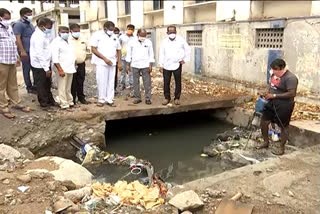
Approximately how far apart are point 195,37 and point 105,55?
5.25m

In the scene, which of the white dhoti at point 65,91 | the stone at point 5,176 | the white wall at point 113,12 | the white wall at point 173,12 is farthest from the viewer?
the white wall at point 113,12

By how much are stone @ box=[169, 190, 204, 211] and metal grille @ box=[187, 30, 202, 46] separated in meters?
7.95

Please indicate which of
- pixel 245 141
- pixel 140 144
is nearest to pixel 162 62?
pixel 140 144

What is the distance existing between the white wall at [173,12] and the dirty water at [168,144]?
14.4 feet

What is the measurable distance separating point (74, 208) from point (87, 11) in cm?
1867

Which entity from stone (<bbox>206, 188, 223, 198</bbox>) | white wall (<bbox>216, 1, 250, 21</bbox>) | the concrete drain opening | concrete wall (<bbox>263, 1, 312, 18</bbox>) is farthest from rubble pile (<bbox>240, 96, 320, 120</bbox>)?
stone (<bbox>206, 188, 223, 198</bbox>)

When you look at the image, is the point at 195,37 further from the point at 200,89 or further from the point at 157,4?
the point at 157,4

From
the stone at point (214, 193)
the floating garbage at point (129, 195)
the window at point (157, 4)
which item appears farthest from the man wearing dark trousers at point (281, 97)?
the window at point (157, 4)

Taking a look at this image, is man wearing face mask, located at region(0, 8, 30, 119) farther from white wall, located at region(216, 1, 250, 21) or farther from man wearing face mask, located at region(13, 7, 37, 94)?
white wall, located at region(216, 1, 250, 21)

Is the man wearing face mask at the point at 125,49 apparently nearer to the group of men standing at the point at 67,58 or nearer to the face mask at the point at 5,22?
the group of men standing at the point at 67,58

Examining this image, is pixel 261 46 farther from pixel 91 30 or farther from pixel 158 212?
pixel 91 30

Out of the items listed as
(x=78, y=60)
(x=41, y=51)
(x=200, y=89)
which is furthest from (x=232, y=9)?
(x=41, y=51)

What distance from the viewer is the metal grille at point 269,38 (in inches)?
307

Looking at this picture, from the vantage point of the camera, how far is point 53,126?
19.2ft
